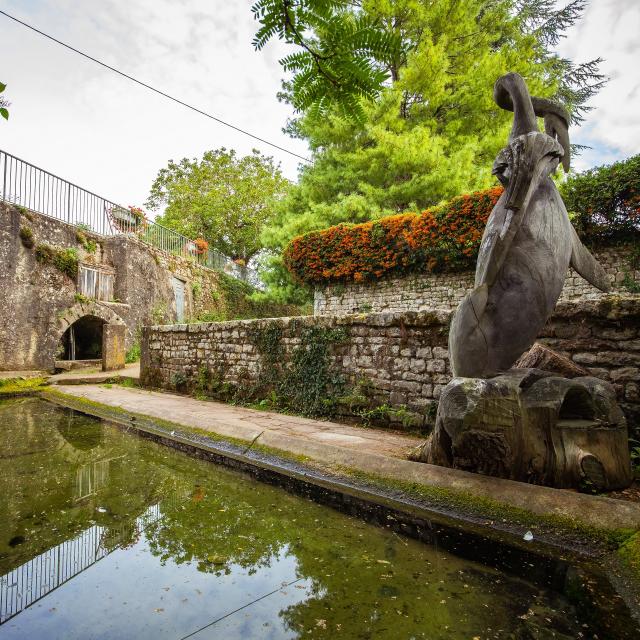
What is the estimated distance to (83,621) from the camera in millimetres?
1645

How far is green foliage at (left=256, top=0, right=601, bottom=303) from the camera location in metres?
11.5

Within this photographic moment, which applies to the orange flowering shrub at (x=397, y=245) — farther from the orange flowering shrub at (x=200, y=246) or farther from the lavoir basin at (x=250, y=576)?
the orange flowering shrub at (x=200, y=246)

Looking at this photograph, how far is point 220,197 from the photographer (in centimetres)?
2648

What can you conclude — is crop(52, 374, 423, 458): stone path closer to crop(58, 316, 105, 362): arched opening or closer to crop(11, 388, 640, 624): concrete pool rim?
crop(11, 388, 640, 624): concrete pool rim

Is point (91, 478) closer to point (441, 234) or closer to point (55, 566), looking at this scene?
point (55, 566)

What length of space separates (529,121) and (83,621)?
3647 millimetres

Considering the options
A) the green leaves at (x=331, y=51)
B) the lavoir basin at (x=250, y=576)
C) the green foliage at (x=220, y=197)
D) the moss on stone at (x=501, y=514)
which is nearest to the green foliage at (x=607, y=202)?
the moss on stone at (x=501, y=514)

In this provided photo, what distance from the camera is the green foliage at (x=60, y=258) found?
11.4 m

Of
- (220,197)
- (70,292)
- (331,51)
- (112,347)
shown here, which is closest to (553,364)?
(331,51)

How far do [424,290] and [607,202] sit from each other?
4.15 meters

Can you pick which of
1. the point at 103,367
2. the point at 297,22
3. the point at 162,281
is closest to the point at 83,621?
the point at 297,22

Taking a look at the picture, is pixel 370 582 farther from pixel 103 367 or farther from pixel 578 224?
pixel 103 367

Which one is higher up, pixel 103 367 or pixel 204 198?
pixel 204 198

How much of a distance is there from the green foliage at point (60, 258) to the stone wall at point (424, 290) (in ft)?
25.2
